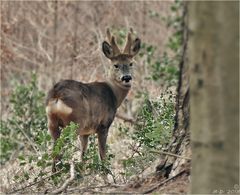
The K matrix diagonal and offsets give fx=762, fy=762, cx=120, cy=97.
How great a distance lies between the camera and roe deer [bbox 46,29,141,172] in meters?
9.04

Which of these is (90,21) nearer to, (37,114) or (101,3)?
(101,3)

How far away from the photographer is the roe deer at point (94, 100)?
9039mm

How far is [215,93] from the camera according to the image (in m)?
3.96

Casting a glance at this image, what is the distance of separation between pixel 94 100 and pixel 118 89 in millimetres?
1338

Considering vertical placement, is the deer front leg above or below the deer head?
below

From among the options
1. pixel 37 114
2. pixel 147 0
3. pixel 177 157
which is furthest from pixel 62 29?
pixel 177 157

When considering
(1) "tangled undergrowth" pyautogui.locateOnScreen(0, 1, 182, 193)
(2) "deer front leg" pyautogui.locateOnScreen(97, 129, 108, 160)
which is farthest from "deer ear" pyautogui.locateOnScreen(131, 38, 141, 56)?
(2) "deer front leg" pyautogui.locateOnScreen(97, 129, 108, 160)

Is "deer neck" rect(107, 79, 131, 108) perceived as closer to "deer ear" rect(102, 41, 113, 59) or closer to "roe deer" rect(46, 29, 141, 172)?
"roe deer" rect(46, 29, 141, 172)

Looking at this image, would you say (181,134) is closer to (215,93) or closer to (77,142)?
(215,93)

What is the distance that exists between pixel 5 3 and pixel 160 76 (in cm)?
734

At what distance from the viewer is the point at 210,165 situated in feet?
13.3

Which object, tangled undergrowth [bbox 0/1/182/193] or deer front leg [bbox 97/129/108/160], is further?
deer front leg [bbox 97/129/108/160]

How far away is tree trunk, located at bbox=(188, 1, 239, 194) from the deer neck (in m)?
7.27

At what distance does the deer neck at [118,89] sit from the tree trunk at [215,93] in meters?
7.27
